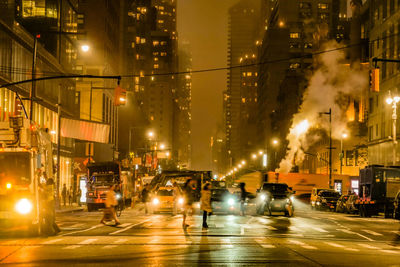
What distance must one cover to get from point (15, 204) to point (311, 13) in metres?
150

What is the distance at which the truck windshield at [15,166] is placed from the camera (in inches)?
756

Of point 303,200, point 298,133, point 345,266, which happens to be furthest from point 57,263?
point 298,133

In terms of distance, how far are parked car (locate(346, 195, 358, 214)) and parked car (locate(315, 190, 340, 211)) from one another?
5.53m

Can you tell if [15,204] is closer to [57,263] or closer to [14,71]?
[57,263]

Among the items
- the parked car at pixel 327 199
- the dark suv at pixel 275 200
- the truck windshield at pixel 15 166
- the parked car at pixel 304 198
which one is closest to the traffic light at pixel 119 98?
the truck windshield at pixel 15 166

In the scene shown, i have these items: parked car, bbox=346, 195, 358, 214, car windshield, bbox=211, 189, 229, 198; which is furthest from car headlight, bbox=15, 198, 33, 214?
parked car, bbox=346, 195, 358, 214

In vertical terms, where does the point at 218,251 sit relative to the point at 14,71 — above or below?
below

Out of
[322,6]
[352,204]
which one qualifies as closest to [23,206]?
Result: [352,204]

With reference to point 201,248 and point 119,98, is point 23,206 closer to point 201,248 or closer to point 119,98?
point 201,248

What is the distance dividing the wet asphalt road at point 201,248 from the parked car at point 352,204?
60.1 ft

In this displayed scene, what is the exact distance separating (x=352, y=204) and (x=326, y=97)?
60.5 m

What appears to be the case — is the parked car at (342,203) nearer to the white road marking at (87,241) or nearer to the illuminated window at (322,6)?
the white road marking at (87,241)

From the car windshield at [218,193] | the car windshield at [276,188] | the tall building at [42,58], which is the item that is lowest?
the car windshield at [218,193]

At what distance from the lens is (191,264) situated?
12.1 meters
